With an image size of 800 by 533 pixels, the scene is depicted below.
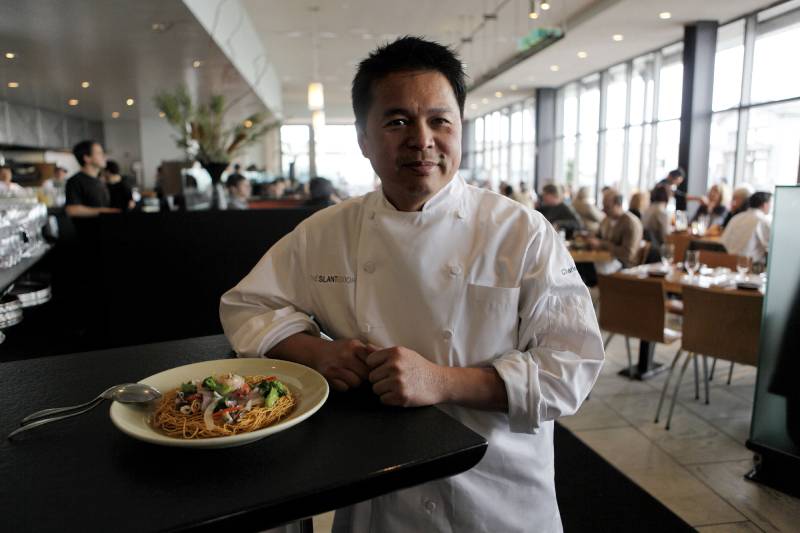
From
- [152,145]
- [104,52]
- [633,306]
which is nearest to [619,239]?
[633,306]

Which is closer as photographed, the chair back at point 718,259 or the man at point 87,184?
the chair back at point 718,259

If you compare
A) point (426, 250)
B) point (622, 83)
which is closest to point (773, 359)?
point (426, 250)

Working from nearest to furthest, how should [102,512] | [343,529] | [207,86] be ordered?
[102,512] → [343,529] → [207,86]

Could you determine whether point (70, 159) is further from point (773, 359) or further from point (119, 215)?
point (773, 359)

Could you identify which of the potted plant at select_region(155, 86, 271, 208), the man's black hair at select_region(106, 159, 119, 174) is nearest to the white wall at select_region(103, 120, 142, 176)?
the man's black hair at select_region(106, 159, 119, 174)

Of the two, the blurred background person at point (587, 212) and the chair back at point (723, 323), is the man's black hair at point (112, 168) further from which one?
the chair back at point (723, 323)

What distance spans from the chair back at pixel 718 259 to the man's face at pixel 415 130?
163 inches

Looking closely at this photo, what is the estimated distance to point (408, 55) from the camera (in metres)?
1.11

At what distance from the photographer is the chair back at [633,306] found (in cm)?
340

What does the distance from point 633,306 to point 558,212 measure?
3.38m

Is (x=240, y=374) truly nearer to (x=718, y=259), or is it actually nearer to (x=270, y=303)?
(x=270, y=303)

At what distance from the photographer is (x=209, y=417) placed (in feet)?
2.62

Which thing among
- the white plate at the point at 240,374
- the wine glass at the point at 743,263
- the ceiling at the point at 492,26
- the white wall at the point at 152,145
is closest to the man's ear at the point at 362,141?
the white plate at the point at 240,374

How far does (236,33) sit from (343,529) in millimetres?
7211
